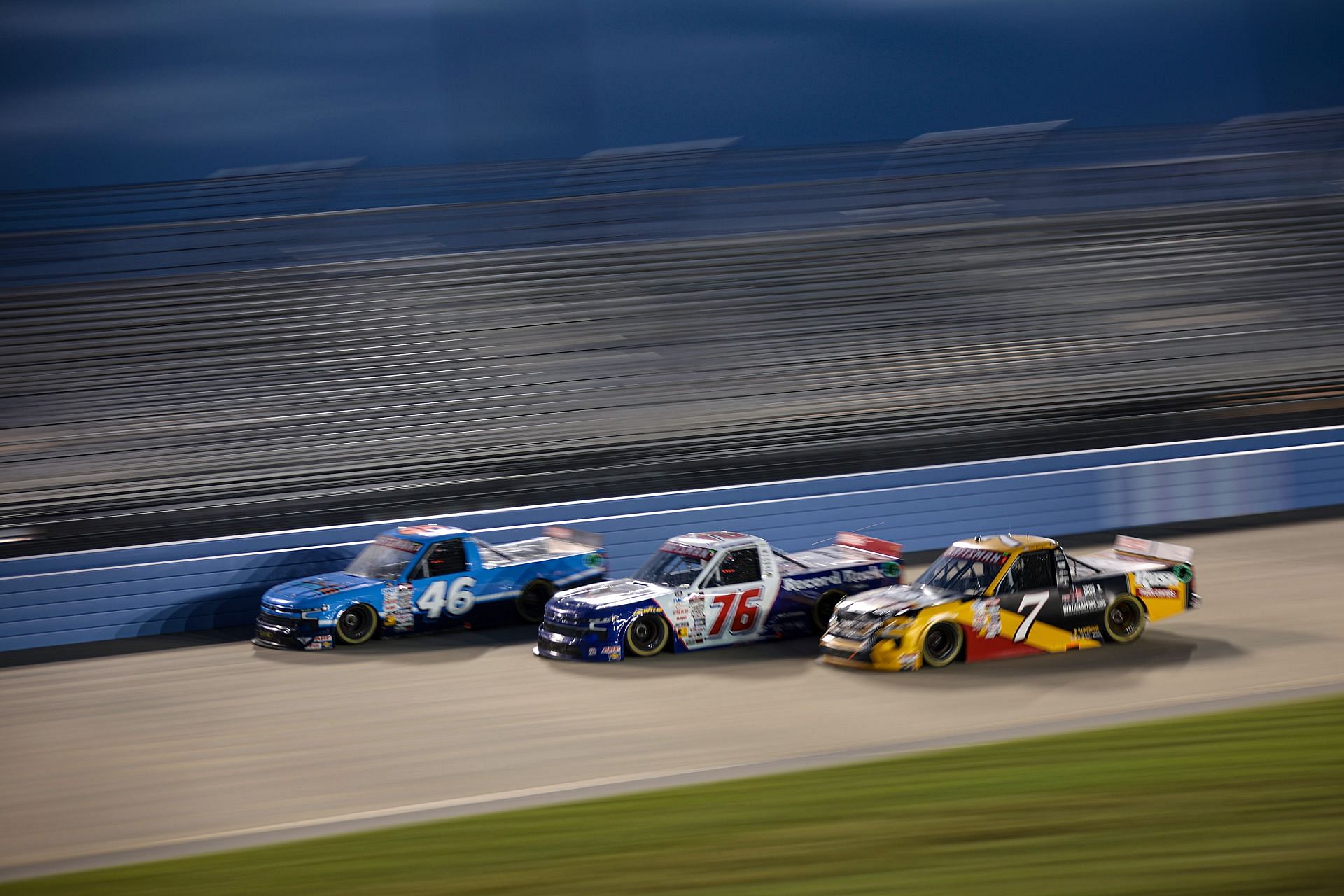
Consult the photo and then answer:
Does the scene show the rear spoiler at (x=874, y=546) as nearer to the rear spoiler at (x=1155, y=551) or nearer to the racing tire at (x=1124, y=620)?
the rear spoiler at (x=1155, y=551)

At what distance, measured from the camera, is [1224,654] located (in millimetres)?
9609

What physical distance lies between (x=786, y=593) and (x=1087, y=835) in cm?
535

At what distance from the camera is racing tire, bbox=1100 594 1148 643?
32.9ft


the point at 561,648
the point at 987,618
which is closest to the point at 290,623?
the point at 561,648

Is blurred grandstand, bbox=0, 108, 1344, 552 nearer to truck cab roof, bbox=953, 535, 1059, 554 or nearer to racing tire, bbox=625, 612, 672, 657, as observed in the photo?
racing tire, bbox=625, 612, 672, 657

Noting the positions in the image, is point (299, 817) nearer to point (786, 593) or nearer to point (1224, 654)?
point (786, 593)

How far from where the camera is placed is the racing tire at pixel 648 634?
10562 millimetres

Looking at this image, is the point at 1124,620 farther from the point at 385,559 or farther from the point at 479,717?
the point at 385,559


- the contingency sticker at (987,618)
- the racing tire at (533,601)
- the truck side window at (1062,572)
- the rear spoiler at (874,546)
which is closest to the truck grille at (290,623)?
the racing tire at (533,601)

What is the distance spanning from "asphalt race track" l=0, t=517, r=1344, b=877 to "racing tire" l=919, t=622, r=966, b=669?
0.10 m

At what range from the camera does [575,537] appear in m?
13.0

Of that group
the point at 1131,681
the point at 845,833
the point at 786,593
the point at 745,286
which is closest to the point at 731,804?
the point at 845,833

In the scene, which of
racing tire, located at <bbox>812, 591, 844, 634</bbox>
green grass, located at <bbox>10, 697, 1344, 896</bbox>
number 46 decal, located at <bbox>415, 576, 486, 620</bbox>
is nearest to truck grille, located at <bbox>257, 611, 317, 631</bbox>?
number 46 decal, located at <bbox>415, 576, 486, 620</bbox>

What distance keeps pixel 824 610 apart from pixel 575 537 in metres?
2.99
